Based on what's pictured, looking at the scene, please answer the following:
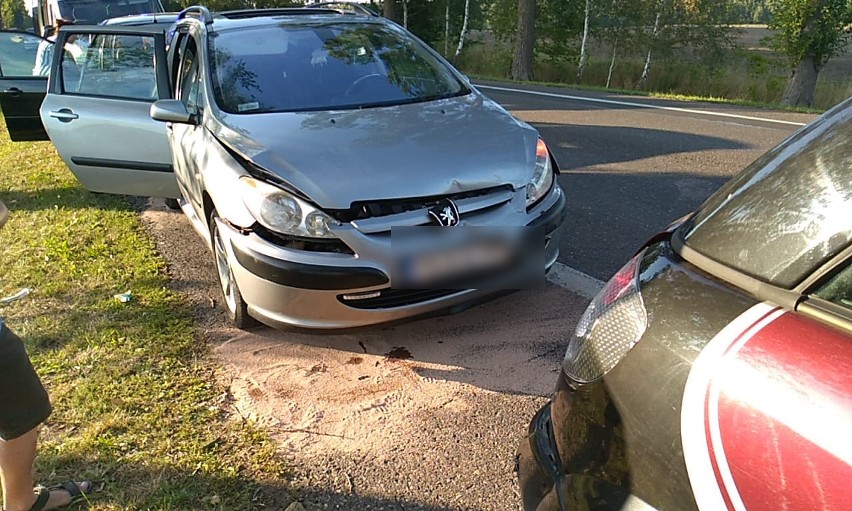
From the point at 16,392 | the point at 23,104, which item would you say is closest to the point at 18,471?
the point at 16,392

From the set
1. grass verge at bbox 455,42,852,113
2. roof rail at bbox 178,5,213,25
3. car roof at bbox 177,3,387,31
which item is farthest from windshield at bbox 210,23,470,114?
grass verge at bbox 455,42,852,113

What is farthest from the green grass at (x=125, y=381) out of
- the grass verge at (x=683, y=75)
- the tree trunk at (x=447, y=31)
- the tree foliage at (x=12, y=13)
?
the tree foliage at (x=12, y=13)

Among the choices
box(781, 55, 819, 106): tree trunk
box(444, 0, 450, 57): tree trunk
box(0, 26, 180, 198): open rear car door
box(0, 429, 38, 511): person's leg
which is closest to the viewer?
box(0, 429, 38, 511): person's leg

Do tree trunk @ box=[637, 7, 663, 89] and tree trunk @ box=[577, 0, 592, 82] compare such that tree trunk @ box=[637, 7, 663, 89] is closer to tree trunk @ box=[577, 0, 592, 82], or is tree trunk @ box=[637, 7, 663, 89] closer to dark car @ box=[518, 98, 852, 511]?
tree trunk @ box=[577, 0, 592, 82]

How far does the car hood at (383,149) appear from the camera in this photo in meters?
3.02

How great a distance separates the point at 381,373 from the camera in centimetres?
318

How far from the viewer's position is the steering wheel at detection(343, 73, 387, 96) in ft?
13.4

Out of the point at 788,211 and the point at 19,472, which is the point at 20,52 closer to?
the point at 19,472

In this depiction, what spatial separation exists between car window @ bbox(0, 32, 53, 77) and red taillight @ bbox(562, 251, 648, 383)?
7.48 meters

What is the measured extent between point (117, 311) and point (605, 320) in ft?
10.4

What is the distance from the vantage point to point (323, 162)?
314 cm

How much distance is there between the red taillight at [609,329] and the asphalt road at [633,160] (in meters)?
2.47

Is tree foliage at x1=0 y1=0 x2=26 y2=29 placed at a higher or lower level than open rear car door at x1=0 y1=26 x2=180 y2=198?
lower

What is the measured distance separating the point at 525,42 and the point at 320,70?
746 inches
